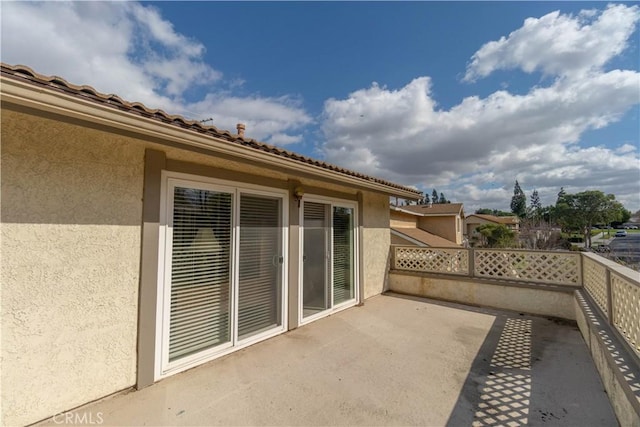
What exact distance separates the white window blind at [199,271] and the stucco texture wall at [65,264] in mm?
554

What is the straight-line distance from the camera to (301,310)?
6219mm

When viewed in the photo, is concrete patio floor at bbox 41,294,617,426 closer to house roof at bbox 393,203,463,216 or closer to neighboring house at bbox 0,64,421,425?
neighboring house at bbox 0,64,421,425

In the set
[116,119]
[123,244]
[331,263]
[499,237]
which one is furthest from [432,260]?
[499,237]

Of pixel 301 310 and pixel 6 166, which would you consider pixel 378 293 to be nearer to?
pixel 301 310

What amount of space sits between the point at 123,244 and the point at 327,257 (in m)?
4.57

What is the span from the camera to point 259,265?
17.8ft

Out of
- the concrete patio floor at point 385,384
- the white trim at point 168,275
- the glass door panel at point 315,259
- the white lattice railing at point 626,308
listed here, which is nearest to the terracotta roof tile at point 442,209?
the glass door panel at point 315,259

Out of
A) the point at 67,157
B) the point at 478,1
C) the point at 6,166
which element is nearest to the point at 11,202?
the point at 6,166

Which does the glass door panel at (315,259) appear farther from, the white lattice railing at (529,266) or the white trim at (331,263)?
the white lattice railing at (529,266)

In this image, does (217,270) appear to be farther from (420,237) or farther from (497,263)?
(420,237)

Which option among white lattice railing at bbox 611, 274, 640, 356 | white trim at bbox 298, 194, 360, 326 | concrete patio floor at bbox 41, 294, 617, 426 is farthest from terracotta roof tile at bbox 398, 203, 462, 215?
white lattice railing at bbox 611, 274, 640, 356

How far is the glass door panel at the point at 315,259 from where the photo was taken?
6.52 m
